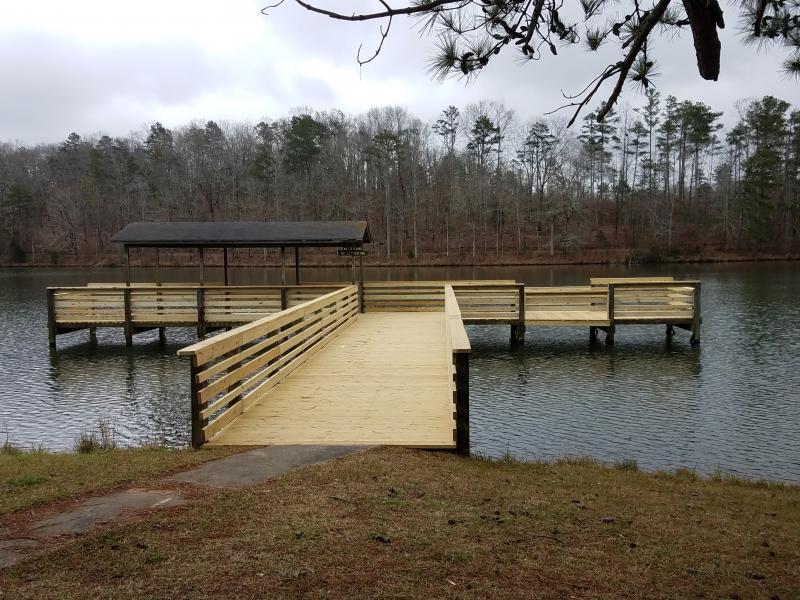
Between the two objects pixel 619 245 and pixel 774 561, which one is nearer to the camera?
pixel 774 561

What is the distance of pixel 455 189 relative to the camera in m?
65.2

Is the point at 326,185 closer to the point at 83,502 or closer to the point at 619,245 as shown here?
the point at 619,245

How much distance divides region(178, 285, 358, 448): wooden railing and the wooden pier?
0.02 meters

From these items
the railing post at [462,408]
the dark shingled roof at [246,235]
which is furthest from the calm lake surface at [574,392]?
the dark shingled roof at [246,235]

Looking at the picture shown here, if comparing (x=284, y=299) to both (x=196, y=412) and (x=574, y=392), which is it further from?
(x=196, y=412)

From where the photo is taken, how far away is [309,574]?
3.31m

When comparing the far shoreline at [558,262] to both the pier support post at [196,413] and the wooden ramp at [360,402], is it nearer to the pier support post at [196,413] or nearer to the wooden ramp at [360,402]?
the wooden ramp at [360,402]

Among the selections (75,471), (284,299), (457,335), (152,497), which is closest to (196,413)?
(75,471)

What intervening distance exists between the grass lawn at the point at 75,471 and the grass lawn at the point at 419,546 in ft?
3.27

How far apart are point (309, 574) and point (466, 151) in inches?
2704

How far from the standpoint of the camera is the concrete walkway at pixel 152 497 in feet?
12.0

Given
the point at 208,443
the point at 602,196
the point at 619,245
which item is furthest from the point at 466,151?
the point at 208,443

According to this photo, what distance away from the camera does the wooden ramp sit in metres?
6.36

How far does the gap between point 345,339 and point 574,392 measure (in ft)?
15.9
